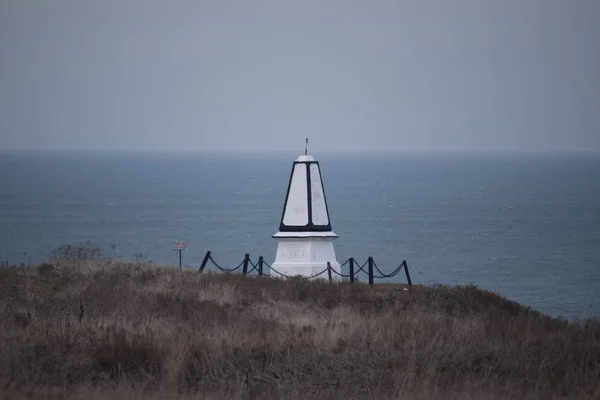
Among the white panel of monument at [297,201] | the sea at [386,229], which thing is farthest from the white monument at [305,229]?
the sea at [386,229]

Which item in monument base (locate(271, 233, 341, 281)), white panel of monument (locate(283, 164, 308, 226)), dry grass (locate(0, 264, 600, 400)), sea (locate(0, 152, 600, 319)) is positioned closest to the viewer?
dry grass (locate(0, 264, 600, 400))

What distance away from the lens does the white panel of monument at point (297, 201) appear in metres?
30.7

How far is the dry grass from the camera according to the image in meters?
11.9

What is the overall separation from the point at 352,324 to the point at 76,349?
4510mm

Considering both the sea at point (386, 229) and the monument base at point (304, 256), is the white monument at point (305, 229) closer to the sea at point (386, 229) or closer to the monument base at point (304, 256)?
the monument base at point (304, 256)

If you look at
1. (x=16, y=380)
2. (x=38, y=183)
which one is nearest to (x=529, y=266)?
(x=16, y=380)

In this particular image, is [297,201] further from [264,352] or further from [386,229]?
[386,229]

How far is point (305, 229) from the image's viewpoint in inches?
1200

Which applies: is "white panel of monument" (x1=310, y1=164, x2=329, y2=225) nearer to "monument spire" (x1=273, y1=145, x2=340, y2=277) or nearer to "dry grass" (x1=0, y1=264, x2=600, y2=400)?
"monument spire" (x1=273, y1=145, x2=340, y2=277)

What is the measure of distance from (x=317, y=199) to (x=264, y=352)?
17.4 m

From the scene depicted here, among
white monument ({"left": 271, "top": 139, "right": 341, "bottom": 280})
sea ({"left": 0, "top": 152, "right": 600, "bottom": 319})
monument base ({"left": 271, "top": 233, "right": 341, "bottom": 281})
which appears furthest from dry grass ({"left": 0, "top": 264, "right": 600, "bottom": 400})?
sea ({"left": 0, "top": 152, "right": 600, "bottom": 319})

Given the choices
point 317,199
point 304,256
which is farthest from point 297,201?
point 304,256

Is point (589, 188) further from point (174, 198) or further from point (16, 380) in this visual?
point (16, 380)

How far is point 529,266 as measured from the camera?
240 feet
